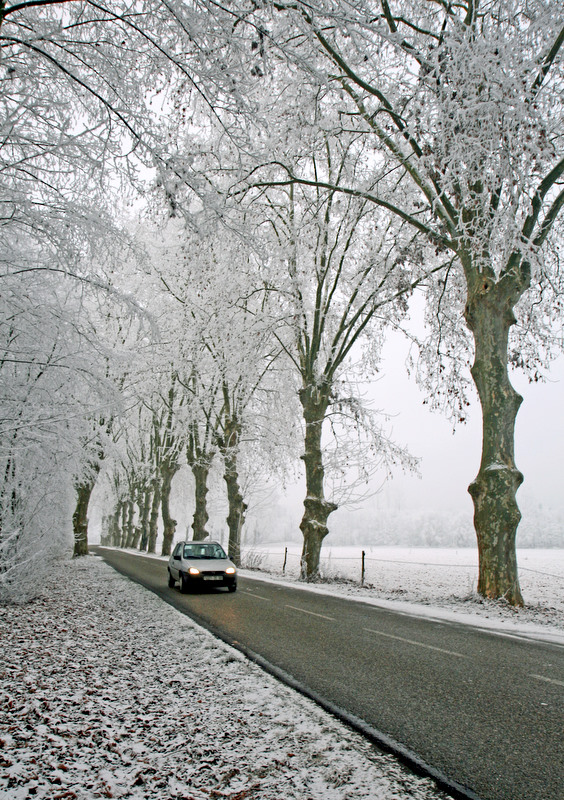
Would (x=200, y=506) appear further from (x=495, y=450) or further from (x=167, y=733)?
(x=167, y=733)

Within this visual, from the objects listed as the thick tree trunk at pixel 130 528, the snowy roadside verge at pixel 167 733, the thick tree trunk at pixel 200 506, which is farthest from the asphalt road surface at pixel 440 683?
the thick tree trunk at pixel 130 528

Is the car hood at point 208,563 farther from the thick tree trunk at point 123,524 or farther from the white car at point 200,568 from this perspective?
the thick tree trunk at point 123,524

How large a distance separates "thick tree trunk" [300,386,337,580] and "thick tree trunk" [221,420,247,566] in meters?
6.25

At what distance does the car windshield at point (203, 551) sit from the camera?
14.4m

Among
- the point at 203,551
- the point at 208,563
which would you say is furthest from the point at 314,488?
the point at 208,563

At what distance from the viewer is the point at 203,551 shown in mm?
14703

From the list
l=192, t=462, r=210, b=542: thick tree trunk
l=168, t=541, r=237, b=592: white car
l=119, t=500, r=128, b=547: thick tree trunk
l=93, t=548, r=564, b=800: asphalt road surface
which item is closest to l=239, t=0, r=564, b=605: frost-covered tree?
l=93, t=548, r=564, b=800: asphalt road surface

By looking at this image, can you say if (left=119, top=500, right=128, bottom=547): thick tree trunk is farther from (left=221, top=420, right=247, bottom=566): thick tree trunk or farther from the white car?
the white car

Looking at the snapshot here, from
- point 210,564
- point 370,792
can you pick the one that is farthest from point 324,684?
point 210,564

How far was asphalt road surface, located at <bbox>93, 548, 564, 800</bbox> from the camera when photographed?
324 cm

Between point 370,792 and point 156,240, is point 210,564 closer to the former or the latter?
point 370,792

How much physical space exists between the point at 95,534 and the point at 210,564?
422 ft

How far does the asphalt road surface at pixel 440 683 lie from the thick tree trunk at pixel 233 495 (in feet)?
45.7

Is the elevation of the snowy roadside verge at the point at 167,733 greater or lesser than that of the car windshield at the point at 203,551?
lesser
